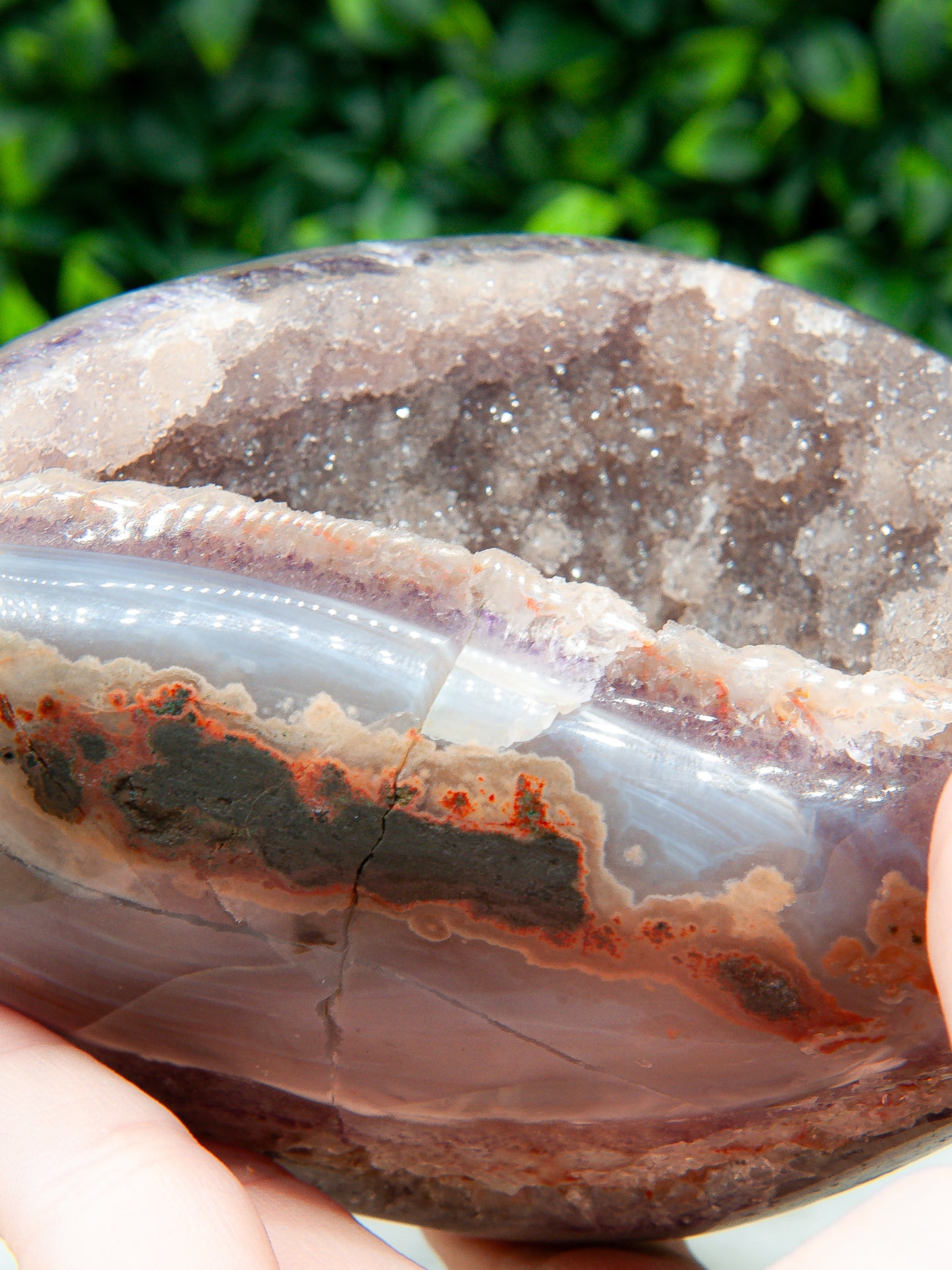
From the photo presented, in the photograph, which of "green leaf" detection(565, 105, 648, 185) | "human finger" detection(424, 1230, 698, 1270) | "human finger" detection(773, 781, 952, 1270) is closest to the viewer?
"human finger" detection(773, 781, 952, 1270)

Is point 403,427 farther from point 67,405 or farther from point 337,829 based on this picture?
point 337,829

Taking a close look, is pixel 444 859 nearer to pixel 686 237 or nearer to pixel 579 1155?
pixel 579 1155

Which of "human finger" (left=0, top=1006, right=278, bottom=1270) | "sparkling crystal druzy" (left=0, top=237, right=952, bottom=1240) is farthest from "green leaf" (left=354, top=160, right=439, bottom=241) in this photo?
"human finger" (left=0, top=1006, right=278, bottom=1270)

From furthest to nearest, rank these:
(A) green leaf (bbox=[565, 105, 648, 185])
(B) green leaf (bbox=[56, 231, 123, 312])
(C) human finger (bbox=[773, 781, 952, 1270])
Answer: (B) green leaf (bbox=[56, 231, 123, 312]) < (A) green leaf (bbox=[565, 105, 648, 185]) < (C) human finger (bbox=[773, 781, 952, 1270])

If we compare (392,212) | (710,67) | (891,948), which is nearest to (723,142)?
(710,67)

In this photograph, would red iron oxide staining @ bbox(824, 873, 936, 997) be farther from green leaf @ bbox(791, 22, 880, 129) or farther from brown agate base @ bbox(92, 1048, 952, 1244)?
green leaf @ bbox(791, 22, 880, 129)

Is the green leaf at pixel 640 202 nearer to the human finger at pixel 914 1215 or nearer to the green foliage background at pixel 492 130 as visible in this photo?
the green foliage background at pixel 492 130
